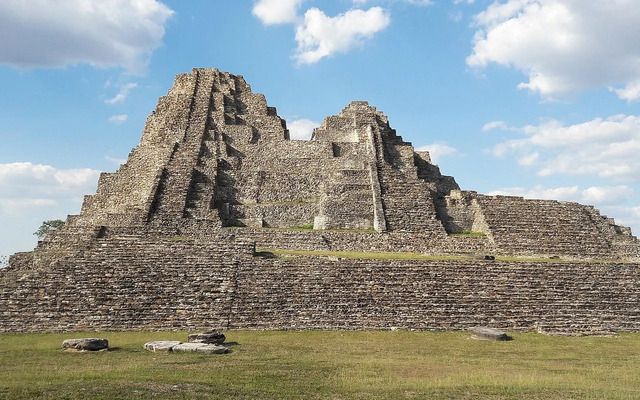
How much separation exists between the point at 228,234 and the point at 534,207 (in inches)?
707

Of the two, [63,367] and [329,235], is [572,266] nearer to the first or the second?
[329,235]

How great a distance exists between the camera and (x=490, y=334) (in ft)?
55.7

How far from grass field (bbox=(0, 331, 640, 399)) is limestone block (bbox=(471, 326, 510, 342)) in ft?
1.19

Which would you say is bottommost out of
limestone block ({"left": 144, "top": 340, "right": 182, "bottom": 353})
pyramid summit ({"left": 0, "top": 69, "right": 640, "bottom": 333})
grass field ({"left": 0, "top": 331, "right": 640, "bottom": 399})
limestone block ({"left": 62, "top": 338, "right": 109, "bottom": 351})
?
grass field ({"left": 0, "top": 331, "right": 640, "bottom": 399})

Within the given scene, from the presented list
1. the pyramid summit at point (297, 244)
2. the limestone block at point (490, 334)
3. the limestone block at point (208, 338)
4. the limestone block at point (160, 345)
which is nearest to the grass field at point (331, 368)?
the limestone block at point (160, 345)

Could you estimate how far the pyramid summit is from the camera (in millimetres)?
18547

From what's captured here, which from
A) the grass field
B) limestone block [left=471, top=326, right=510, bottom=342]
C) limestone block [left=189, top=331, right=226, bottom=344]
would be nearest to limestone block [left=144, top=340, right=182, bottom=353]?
the grass field

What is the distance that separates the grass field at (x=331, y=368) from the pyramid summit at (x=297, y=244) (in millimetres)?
1603

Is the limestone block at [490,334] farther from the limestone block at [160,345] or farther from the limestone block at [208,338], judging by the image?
the limestone block at [160,345]

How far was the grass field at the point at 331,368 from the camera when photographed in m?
10.4

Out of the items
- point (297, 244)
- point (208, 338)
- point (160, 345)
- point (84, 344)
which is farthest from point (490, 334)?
point (84, 344)

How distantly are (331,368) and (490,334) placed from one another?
6.61 m

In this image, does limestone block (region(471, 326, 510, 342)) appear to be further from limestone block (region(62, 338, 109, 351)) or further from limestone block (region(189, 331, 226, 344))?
limestone block (region(62, 338, 109, 351))

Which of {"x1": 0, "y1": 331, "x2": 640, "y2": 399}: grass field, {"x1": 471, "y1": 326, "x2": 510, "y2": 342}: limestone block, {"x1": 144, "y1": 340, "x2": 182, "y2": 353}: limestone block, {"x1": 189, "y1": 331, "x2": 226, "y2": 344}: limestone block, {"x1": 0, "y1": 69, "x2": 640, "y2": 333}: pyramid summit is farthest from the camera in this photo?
{"x1": 0, "y1": 69, "x2": 640, "y2": 333}: pyramid summit
